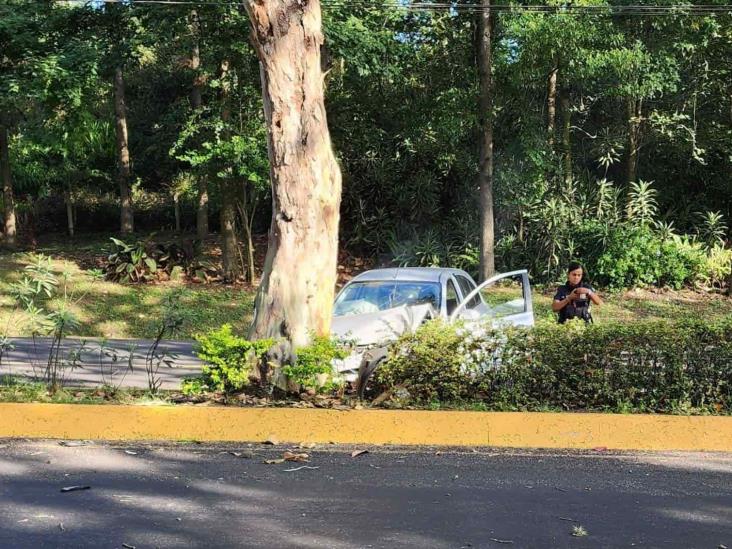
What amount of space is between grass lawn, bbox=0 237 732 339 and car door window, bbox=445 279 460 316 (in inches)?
244

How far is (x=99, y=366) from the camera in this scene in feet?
38.0

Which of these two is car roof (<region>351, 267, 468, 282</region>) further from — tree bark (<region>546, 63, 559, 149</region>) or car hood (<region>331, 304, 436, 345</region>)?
tree bark (<region>546, 63, 559, 149</region>)

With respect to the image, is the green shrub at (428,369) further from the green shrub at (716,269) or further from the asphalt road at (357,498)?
the green shrub at (716,269)

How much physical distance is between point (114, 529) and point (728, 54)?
67.4 ft

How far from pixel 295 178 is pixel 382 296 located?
10.0ft

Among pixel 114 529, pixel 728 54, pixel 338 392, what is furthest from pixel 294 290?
pixel 728 54

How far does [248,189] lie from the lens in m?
20.8

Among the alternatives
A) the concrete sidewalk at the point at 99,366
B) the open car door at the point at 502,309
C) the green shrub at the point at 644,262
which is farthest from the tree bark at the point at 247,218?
the open car door at the point at 502,309

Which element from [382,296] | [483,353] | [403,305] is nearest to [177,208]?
[382,296]

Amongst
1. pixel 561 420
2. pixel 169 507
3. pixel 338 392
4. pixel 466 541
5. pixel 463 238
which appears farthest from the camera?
pixel 463 238

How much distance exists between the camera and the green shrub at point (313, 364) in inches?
282

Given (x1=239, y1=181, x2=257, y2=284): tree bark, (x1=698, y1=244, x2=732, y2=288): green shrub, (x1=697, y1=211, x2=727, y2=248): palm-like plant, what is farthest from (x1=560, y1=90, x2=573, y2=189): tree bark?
(x1=239, y1=181, x2=257, y2=284): tree bark

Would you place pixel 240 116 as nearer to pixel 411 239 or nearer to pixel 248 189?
pixel 248 189

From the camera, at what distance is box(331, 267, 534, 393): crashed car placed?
870 centimetres
